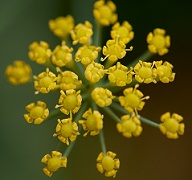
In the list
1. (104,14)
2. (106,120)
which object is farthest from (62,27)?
(106,120)

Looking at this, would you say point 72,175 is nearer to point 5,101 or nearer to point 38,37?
point 5,101

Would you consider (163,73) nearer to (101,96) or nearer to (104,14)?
(101,96)

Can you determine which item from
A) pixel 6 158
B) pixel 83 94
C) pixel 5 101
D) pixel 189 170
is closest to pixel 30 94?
pixel 5 101

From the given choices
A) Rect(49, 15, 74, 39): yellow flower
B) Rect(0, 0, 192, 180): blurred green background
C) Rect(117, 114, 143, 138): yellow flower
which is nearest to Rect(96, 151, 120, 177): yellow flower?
Rect(117, 114, 143, 138): yellow flower

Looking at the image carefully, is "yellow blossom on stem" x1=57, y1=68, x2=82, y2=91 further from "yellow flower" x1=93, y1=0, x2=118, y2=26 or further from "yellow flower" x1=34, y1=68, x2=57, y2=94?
"yellow flower" x1=93, y1=0, x2=118, y2=26

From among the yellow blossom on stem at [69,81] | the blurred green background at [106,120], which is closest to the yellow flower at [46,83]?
the yellow blossom on stem at [69,81]

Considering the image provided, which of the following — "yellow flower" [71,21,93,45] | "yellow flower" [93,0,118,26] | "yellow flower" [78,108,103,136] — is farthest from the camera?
"yellow flower" [93,0,118,26]
